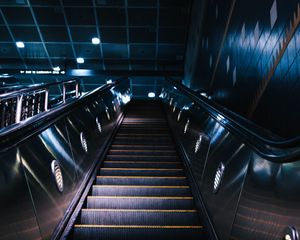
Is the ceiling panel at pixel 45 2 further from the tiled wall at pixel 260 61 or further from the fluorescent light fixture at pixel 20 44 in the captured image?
the tiled wall at pixel 260 61

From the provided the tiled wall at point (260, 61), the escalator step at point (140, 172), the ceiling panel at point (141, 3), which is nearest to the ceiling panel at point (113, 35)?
the ceiling panel at point (141, 3)

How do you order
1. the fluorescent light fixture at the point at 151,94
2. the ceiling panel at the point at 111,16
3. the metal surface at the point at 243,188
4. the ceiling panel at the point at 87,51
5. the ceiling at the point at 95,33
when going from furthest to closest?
the fluorescent light fixture at the point at 151,94
the ceiling panel at the point at 87,51
the ceiling panel at the point at 111,16
the ceiling at the point at 95,33
the metal surface at the point at 243,188

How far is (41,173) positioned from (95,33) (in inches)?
456

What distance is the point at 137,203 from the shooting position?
148 inches

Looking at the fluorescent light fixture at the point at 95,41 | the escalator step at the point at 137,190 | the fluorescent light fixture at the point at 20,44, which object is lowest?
the fluorescent light fixture at the point at 20,44

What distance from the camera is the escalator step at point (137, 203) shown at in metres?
3.74

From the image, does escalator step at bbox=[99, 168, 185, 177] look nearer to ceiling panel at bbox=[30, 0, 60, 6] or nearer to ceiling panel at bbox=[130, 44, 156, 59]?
ceiling panel at bbox=[30, 0, 60, 6]

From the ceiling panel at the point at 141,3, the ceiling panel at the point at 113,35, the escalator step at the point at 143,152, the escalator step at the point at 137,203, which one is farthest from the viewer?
the ceiling panel at the point at 113,35

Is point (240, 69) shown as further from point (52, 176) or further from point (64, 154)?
point (52, 176)

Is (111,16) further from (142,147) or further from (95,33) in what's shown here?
(142,147)

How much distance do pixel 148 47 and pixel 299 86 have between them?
11.2m

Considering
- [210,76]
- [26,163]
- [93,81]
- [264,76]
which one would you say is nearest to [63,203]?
[26,163]

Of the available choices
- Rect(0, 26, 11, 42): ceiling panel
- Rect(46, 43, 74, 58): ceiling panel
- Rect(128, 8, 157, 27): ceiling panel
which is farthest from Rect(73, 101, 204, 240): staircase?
Rect(0, 26, 11, 42): ceiling panel

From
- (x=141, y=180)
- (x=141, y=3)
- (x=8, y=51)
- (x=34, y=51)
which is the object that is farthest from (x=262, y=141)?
(x=8, y=51)
